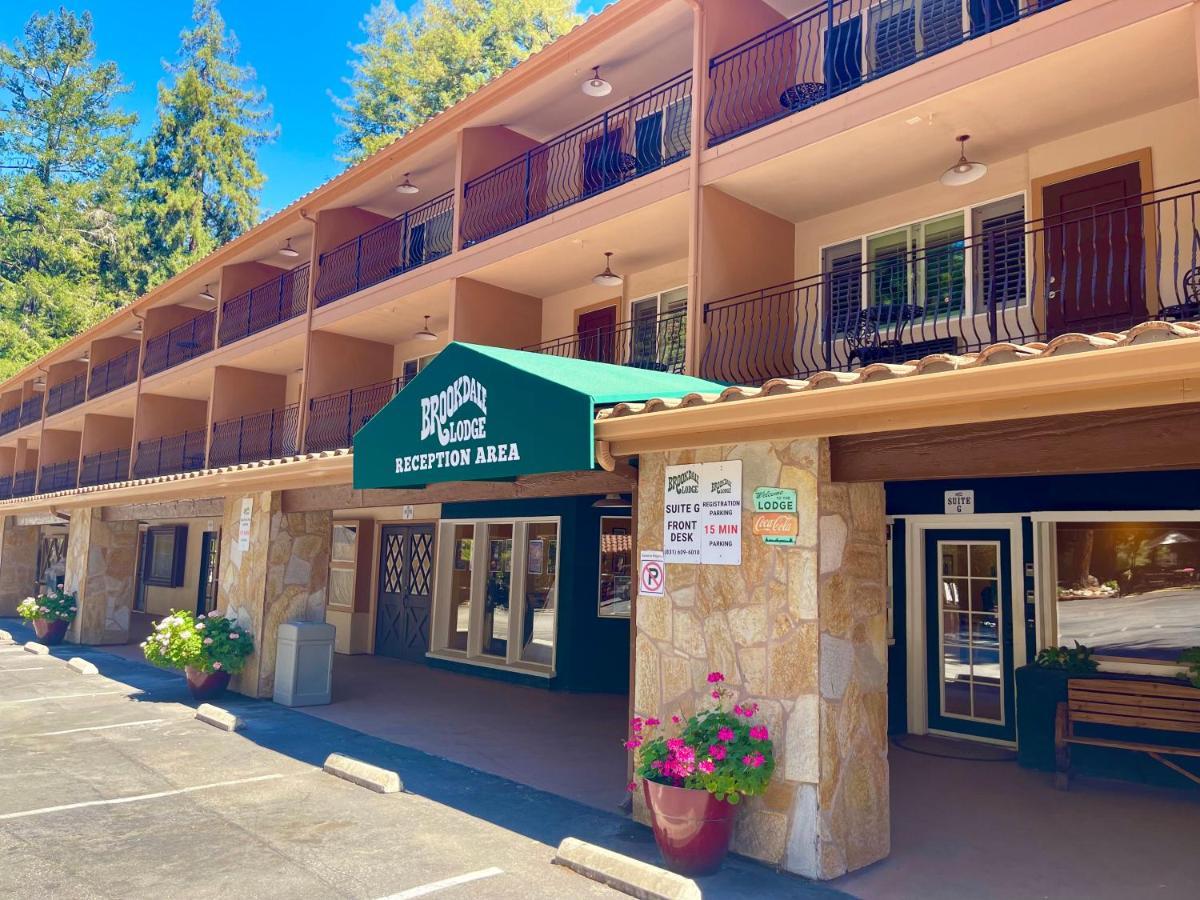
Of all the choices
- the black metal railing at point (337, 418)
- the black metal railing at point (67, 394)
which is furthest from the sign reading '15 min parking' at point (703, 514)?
the black metal railing at point (67, 394)

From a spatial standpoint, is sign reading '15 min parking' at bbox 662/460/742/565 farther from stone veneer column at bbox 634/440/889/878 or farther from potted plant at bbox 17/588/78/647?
potted plant at bbox 17/588/78/647

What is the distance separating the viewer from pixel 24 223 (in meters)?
41.3

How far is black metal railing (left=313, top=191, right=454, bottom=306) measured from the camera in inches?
633

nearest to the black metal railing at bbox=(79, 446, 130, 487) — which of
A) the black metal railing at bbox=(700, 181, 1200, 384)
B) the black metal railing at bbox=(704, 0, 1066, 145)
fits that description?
the black metal railing at bbox=(700, 181, 1200, 384)

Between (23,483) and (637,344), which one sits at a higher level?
(637,344)

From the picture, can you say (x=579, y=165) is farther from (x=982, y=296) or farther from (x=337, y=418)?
(x=982, y=296)

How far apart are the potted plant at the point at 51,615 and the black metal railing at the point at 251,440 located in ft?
16.2

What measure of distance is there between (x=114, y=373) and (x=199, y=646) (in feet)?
52.2

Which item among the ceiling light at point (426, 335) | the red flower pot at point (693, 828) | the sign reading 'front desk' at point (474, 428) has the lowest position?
the red flower pot at point (693, 828)

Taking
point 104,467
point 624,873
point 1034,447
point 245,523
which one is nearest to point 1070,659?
point 1034,447

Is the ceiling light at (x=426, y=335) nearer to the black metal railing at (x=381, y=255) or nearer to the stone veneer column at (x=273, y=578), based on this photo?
the black metal railing at (x=381, y=255)

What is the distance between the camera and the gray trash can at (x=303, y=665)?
40.8 feet

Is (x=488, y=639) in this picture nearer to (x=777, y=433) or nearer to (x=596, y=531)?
(x=596, y=531)

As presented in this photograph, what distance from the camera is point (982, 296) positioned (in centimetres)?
923
